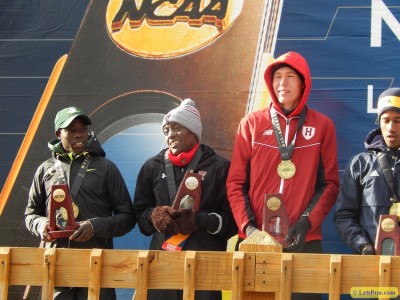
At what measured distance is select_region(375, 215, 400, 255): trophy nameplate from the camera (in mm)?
4016

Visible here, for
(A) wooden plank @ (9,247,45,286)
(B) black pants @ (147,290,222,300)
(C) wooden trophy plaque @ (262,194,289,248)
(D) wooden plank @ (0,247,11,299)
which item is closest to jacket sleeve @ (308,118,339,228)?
(C) wooden trophy plaque @ (262,194,289,248)

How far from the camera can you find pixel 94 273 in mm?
3543

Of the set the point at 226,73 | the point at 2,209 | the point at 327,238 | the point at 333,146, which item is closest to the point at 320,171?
the point at 333,146

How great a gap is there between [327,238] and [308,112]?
93 cm

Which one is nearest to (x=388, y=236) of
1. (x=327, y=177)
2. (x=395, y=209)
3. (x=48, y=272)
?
(x=395, y=209)

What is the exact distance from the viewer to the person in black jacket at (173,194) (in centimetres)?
458

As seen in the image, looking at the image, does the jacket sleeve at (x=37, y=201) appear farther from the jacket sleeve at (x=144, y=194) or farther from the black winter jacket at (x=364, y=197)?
the black winter jacket at (x=364, y=197)

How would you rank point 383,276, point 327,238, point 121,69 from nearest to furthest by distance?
1. point 383,276
2. point 327,238
3. point 121,69

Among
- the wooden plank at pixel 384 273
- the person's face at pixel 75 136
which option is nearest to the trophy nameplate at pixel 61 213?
the person's face at pixel 75 136

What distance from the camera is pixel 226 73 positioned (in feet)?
18.2

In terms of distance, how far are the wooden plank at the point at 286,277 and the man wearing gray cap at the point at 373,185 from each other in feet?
3.16

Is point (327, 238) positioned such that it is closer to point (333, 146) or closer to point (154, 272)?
point (333, 146)

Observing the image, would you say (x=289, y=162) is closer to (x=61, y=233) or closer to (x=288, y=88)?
(x=288, y=88)

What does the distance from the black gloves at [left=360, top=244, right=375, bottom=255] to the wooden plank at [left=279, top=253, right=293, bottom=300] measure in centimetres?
88
